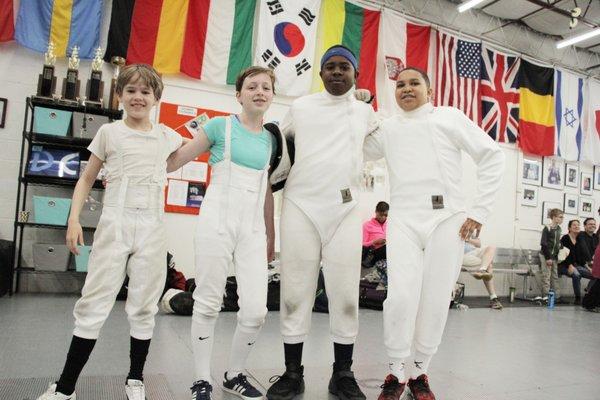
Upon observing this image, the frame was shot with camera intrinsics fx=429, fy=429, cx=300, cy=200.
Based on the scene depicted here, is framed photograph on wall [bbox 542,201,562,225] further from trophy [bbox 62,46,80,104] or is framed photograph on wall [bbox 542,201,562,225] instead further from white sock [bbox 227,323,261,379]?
trophy [bbox 62,46,80,104]

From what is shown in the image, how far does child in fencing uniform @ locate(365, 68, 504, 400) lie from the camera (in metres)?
2.15

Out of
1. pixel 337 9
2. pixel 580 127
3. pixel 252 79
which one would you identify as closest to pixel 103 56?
pixel 337 9

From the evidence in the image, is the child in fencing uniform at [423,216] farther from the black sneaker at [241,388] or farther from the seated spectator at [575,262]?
the seated spectator at [575,262]

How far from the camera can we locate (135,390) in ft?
6.49

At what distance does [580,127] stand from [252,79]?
31.3ft

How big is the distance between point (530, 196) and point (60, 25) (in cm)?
896

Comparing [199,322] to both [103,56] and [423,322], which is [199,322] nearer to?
[423,322]

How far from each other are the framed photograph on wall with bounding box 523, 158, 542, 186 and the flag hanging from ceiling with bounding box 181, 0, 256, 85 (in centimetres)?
622

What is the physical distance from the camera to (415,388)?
7.38ft

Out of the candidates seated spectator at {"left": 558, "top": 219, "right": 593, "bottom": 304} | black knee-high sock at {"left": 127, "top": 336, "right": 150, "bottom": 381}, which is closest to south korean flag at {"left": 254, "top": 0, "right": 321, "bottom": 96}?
black knee-high sock at {"left": 127, "top": 336, "right": 150, "bottom": 381}

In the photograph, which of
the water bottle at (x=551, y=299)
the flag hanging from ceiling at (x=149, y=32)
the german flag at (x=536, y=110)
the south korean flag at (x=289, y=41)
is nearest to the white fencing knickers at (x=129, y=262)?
the flag hanging from ceiling at (x=149, y=32)

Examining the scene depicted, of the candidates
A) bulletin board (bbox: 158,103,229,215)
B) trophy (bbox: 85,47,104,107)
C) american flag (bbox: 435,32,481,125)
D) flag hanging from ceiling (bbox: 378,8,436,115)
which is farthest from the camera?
american flag (bbox: 435,32,481,125)

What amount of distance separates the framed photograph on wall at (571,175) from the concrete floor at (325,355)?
229 inches

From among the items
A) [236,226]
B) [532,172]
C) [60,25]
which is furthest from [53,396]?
[532,172]
